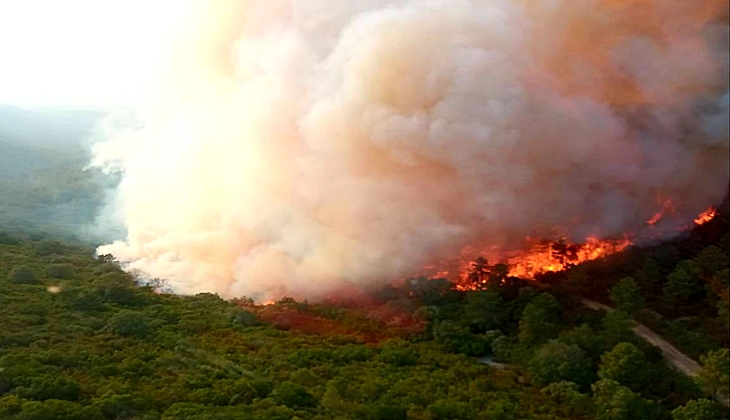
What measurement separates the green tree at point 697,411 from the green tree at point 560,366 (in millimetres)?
2061

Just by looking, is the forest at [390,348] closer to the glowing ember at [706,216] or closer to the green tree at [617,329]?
the green tree at [617,329]

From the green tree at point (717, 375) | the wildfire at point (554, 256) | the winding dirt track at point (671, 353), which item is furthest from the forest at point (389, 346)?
the wildfire at point (554, 256)

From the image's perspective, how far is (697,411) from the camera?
42.9 ft

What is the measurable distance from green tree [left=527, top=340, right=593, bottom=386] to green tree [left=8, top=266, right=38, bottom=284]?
14943mm

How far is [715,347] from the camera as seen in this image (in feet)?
49.4

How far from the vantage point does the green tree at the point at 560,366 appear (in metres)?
14.9

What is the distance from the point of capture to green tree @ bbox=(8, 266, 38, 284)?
2050 cm

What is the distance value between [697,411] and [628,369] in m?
1.65

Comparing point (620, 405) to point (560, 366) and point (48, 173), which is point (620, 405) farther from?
point (48, 173)

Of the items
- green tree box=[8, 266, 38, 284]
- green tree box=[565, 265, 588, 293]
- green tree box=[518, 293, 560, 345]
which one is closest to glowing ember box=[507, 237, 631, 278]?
green tree box=[565, 265, 588, 293]

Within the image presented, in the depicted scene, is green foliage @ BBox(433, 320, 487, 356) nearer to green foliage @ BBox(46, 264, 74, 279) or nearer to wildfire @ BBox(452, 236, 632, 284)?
wildfire @ BBox(452, 236, 632, 284)

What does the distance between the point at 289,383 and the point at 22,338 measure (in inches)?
259

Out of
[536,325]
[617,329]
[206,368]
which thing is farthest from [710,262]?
[206,368]

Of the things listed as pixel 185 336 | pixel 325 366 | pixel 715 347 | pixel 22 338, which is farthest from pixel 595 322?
pixel 22 338
